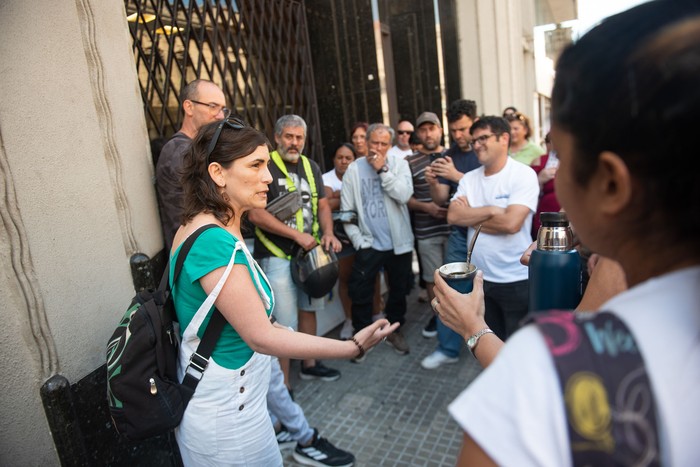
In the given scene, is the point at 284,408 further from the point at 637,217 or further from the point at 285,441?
the point at 637,217

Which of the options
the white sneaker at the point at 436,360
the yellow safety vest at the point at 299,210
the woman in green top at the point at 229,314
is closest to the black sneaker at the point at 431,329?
the white sneaker at the point at 436,360

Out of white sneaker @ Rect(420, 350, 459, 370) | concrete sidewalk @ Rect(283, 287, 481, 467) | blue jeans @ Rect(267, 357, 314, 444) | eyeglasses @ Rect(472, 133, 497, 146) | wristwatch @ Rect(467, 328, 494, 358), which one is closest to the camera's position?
wristwatch @ Rect(467, 328, 494, 358)

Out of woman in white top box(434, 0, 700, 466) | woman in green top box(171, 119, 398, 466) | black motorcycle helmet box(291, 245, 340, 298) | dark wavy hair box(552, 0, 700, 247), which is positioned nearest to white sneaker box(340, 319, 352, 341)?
black motorcycle helmet box(291, 245, 340, 298)

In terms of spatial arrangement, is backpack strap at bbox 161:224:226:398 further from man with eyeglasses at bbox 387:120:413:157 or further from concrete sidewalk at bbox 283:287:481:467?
man with eyeglasses at bbox 387:120:413:157

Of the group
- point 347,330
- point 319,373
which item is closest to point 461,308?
point 319,373

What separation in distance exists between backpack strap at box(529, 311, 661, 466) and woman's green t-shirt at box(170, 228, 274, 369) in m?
1.26

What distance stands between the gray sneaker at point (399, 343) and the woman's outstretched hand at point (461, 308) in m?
2.96

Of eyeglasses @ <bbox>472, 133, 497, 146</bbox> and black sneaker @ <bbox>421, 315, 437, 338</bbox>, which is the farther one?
black sneaker @ <bbox>421, 315, 437, 338</bbox>

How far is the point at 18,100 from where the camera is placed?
212 centimetres

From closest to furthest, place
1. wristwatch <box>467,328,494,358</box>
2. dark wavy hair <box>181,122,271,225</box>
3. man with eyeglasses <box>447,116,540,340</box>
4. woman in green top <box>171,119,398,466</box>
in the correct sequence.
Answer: wristwatch <box>467,328,494,358</box>, woman in green top <box>171,119,398,466</box>, dark wavy hair <box>181,122,271,225</box>, man with eyeglasses <box>447,116,540,340</box>

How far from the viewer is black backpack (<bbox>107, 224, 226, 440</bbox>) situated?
175 centimetres

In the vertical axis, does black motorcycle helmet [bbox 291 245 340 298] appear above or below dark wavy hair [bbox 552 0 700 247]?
below

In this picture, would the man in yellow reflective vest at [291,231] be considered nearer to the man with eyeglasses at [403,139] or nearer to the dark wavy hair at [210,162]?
the dark wavy hair at [210,162]

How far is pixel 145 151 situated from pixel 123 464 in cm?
180
